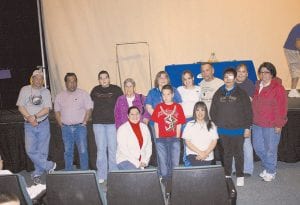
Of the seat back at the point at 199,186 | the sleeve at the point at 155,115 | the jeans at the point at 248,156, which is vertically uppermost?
the sleeve at the point at 155,115

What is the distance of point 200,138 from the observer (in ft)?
Result: 13.8

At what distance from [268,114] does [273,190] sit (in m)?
0.97

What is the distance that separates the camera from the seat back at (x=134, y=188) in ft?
8.89

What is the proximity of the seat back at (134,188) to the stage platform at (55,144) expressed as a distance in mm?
2695

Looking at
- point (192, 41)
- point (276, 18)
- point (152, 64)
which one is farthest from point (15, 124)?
point (276, 18)

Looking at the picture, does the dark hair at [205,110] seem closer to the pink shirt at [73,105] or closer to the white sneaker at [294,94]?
the pink shirt at [73,105]

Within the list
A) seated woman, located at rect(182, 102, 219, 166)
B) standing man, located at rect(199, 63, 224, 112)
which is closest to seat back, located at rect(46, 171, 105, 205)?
seated woman, located at rect(182, 102, 219, 166)

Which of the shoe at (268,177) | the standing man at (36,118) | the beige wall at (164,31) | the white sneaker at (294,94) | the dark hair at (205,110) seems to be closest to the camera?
the dark hair at (205,110)

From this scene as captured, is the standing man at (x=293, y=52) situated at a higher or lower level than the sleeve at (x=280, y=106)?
higher

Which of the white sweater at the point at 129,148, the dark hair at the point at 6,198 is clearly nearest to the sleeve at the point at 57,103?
the white sweater at the point at 129,148

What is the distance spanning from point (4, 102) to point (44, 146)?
2996 mm

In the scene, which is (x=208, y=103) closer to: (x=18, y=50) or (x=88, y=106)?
(x=88, y=106)

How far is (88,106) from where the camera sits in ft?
16.2

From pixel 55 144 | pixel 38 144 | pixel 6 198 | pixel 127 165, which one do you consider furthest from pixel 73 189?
pixel 55 144
